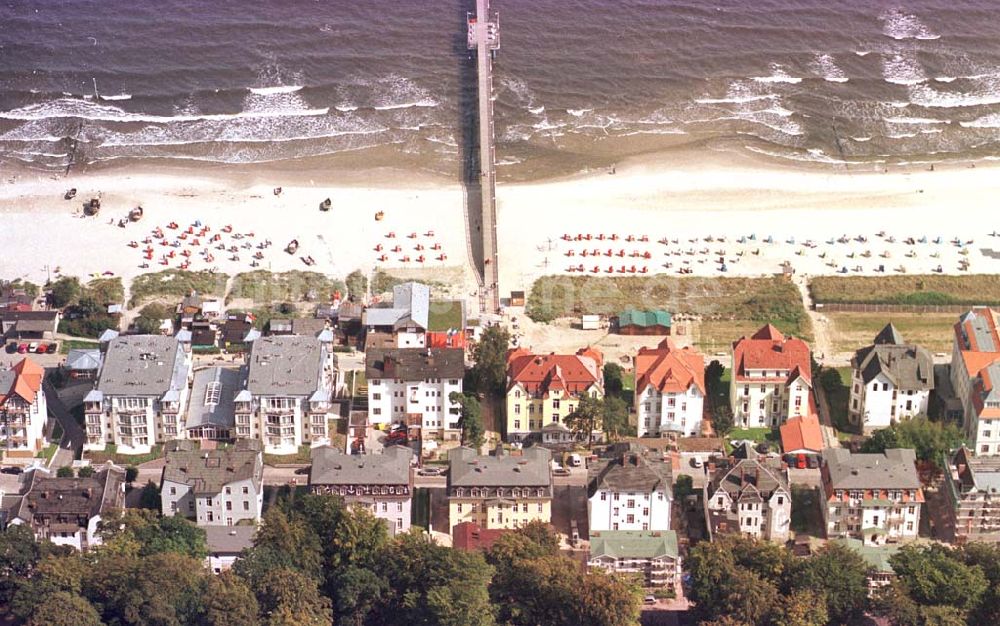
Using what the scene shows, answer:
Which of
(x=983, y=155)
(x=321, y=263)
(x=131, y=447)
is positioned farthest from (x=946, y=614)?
(x=983, y=155)

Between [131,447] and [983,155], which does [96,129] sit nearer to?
[131,447]

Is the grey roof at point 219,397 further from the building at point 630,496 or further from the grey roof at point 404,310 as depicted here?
the building at point 630,496

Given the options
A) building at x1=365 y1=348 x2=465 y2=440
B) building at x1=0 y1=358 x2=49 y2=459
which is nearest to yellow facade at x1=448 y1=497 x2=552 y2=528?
building at x1=365 y1=348 x2=465 y2=440

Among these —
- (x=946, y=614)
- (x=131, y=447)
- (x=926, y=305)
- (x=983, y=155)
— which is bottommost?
(x=946, y=614)

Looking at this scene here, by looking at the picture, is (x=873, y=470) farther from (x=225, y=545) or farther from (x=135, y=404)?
(x=135, y=404)

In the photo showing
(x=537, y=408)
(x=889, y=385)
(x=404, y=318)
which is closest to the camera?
(x=537, y=408)

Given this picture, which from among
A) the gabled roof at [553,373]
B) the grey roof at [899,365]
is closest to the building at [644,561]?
the gabled roof at [553,373]

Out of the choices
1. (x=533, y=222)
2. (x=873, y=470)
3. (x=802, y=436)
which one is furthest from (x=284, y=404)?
(x=873, y=470)
